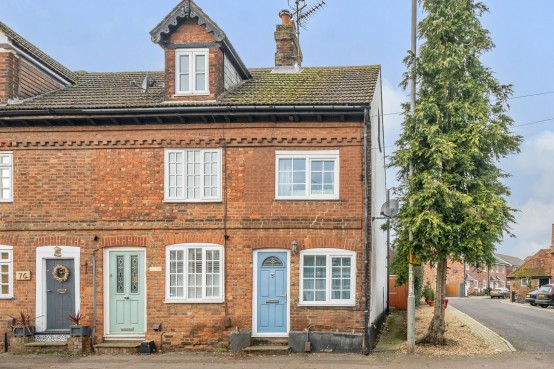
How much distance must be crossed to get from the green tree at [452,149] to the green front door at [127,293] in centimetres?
762

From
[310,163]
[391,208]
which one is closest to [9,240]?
[310,163]

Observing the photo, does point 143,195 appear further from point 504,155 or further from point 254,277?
point 504,155

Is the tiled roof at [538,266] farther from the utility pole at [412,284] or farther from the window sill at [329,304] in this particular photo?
the window sill at [329,304]

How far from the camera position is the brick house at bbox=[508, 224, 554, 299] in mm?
51281

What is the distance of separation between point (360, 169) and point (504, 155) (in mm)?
4131

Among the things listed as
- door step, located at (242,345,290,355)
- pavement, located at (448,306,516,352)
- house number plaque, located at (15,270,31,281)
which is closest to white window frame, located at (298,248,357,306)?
door step, located at (242,345,290,355)

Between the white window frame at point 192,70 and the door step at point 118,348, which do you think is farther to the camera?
the white window frame at point 192,70

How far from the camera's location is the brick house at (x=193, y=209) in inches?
651

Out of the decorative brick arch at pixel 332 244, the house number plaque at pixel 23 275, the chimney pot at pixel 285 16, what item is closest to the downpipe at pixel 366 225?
the decorative brick arch at pixel 332 244

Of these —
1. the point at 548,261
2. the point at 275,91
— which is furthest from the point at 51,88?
the point at 548,261

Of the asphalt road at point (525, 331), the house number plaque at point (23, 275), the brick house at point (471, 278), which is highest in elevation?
the house number plaque at point (23, 275)

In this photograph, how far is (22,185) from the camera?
17.6 m

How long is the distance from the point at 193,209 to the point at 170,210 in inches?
26.8

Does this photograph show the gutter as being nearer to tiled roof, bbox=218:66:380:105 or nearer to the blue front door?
tiled roof, bbox=218:66:380:105
